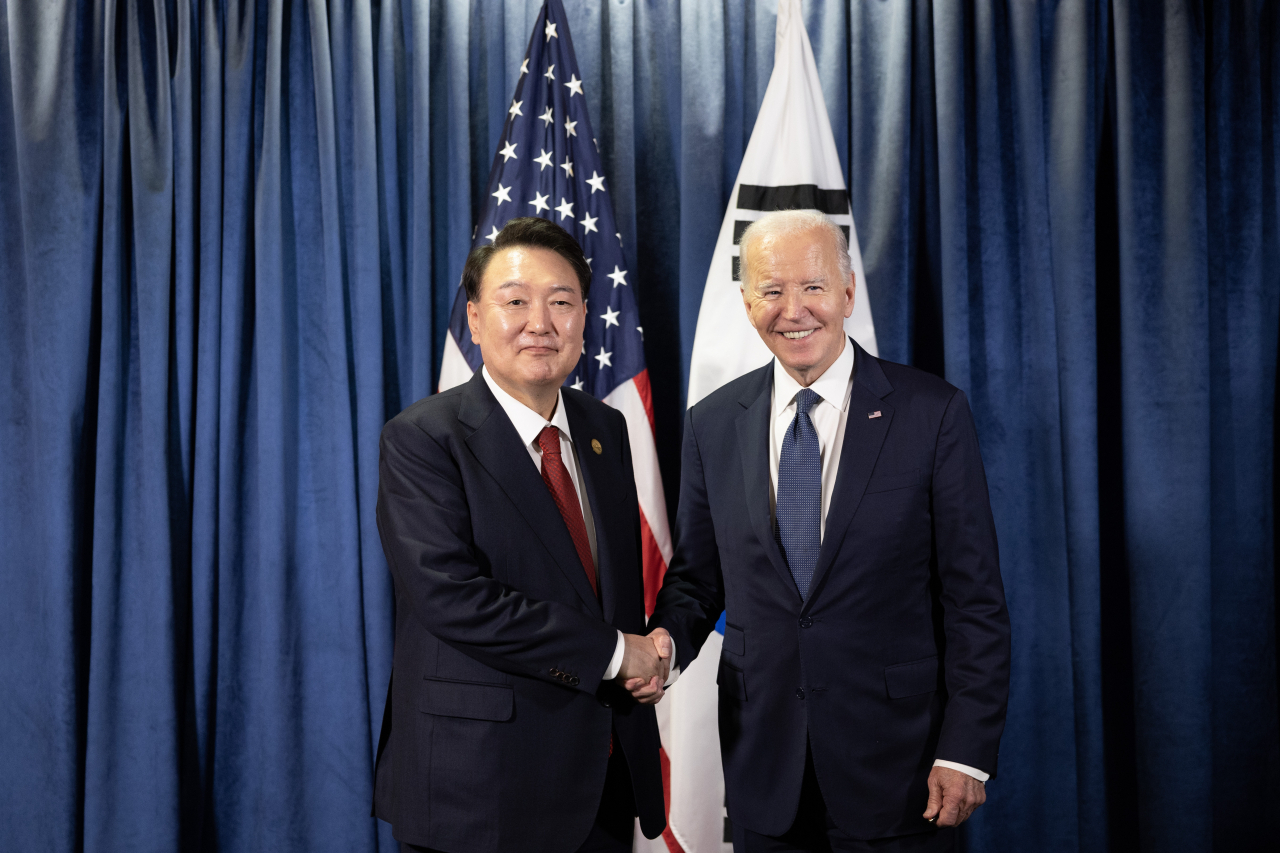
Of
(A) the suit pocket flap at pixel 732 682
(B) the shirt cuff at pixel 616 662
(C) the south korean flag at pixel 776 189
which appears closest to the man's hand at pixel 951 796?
(A) the suit pocket flap at pixel 732 682

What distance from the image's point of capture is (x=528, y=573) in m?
1.66

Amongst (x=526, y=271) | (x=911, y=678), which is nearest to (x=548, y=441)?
(x=526, y=271)

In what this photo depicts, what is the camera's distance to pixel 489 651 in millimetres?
1566

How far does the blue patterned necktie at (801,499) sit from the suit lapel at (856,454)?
4 cm

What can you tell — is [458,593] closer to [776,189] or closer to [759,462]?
[759,462]

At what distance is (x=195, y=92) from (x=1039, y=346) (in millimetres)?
3050

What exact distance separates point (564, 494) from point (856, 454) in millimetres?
610

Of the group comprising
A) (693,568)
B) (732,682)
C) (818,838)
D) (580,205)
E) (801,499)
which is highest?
(580,205)

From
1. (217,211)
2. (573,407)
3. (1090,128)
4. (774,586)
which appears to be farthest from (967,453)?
(217,211)

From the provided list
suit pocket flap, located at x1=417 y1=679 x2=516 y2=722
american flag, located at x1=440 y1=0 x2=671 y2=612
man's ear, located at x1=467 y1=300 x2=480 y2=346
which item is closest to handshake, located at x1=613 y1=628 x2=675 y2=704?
suit pocket flap, located at x1=417 y1=679 x2=516 y2=722

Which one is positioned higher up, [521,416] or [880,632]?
[521,416]

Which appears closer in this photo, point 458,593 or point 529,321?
point 458,593

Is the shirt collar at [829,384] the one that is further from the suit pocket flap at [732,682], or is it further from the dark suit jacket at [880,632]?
the suit pocket flap at [732,682]

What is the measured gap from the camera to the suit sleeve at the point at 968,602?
1.63m
